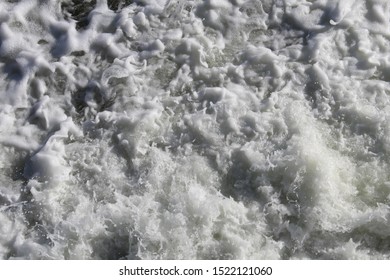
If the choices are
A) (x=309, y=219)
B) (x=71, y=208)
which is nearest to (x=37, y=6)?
(x=71, y=208)

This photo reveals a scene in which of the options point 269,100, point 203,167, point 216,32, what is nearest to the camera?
point 203,167

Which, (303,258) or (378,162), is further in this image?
(378,162)

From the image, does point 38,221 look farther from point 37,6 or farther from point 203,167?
point 37,6

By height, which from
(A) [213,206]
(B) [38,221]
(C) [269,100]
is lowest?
(B) [38,221]

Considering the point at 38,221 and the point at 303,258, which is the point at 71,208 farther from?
the point at 303,258

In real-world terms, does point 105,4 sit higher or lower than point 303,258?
higher

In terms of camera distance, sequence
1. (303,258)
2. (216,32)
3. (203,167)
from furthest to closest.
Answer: (216,32) < (203,167) < (303,258)
